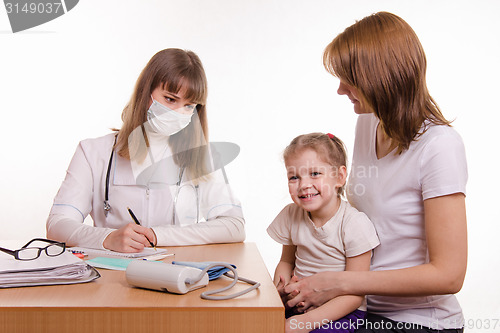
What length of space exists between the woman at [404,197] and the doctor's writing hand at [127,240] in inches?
17.8

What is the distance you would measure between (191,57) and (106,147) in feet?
1.56

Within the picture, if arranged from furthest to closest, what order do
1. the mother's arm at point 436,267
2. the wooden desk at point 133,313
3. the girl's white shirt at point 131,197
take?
A: the girl's white shirt at point 131,197 → the mother's arm at point 436,267 → the wooden desk at point 133,313

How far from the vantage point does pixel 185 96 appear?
195cm

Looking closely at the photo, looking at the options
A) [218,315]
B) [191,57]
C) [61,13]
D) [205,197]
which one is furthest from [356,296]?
[61,13]

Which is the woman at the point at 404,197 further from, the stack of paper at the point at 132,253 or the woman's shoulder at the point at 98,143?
the woman's shoulder at the point at 98,143

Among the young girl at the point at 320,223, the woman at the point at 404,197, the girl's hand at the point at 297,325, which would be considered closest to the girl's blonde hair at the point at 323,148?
the young girl at the point at 320,223

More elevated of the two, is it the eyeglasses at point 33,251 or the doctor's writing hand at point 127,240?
the eyeglasses at point 33,251

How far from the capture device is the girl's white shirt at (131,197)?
6.04ft

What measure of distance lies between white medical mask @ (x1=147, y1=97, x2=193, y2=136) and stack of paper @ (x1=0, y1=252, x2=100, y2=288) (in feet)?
2.91

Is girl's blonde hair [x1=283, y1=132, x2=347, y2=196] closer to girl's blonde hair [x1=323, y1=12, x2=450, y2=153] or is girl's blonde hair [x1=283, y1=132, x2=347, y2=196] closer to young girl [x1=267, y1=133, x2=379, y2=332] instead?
young girl [x1=267, y1=133, x2=379, y2=332]

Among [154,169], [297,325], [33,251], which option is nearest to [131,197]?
[154,169]

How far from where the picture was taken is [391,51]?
1.31 meters

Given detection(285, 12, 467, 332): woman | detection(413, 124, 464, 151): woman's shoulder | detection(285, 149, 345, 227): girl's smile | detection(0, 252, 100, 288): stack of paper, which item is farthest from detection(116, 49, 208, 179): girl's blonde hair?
detection(413, 124, 464, 151): woman's shoulder

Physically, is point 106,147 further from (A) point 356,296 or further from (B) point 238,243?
(A) point 356,296
